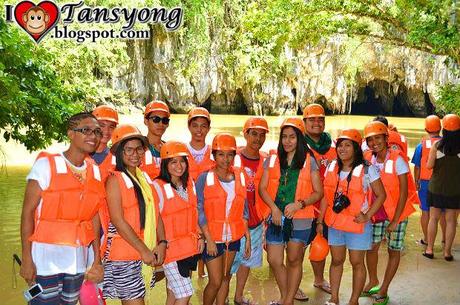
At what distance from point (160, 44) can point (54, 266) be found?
102ft

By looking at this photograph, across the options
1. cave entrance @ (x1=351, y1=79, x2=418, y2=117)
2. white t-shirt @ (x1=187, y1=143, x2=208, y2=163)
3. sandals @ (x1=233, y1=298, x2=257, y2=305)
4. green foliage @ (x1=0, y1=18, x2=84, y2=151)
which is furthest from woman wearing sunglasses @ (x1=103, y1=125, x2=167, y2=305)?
cave entrance @ (x1=351, y1=79, x2=418, y2=117)

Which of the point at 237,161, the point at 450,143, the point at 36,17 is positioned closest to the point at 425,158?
the point at 450,143

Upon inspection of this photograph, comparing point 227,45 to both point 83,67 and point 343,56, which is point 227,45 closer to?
point 343,56

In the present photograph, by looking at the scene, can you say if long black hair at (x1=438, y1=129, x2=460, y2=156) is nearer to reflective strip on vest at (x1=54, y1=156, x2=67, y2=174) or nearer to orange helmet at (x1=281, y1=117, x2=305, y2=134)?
orange helmet at (x1=281, y1=117, x2=305, y2=134)

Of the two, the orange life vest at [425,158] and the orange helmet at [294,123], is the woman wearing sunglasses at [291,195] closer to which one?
the orange helmet at [294,123]

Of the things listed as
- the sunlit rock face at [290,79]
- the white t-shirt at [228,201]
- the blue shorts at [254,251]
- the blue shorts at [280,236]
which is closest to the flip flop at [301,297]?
the blue shorts at [254,251]

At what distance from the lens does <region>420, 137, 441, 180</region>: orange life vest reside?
667cm

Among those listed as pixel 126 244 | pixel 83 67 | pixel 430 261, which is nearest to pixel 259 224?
pixel 126 244

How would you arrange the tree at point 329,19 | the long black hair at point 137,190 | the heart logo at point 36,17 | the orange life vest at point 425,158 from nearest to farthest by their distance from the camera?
the long black hair at point 137,190, the orange life vest at point 425,158, the tree at point 329,19, the heart logo at point 36,17

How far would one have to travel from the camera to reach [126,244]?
346 cm

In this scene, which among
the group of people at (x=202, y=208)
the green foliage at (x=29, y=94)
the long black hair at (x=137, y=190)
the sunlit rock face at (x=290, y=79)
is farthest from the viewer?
the sunlit rock face at (x=290, y=79)

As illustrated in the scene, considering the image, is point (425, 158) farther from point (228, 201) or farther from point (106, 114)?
point (106, 114)

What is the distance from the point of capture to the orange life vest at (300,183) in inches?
177

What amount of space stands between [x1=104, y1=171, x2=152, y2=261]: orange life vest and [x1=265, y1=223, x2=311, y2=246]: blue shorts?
145 centimetres
